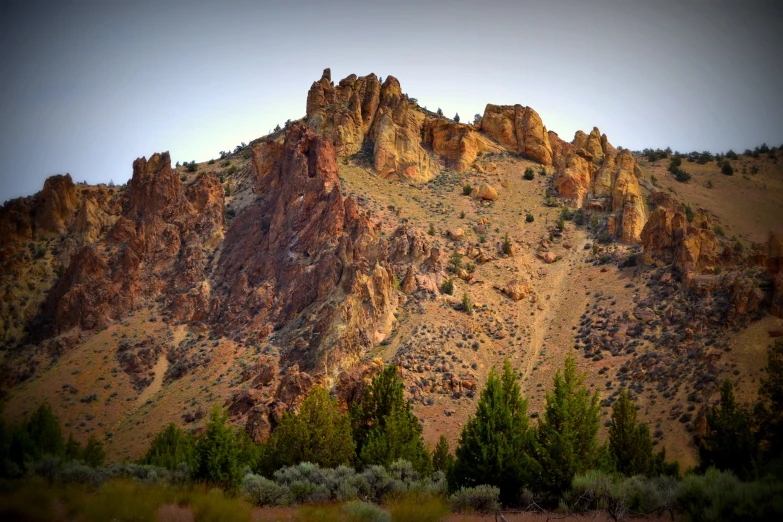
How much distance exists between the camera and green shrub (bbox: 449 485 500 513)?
62.6 feet

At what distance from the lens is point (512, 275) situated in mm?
59875

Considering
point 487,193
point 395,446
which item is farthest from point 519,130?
point 395,446

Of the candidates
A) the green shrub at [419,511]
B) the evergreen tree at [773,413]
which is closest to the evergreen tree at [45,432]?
the green shrub at [419,511]

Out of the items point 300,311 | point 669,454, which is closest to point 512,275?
point 300,311

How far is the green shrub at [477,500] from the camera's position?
19094 mm

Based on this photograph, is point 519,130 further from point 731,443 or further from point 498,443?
point 498,443

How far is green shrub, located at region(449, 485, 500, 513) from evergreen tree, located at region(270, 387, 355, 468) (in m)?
10.3

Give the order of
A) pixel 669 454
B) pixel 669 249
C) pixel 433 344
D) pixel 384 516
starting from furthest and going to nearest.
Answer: pixel 669 249
pixel 433 344
pixel 669 454
pixel 384 516

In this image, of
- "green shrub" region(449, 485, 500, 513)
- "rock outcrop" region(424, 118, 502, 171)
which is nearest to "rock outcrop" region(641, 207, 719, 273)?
"rock outcrop" region(424, 118, 502, 171)

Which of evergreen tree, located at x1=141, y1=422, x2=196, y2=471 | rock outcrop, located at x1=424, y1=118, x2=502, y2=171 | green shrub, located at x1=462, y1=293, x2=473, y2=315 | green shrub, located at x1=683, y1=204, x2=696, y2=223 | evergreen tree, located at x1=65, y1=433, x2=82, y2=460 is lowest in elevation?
evergreen tree, located at x1=141, y1=422, x2=196, y2=471

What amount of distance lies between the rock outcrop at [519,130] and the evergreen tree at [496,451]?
6763 centimetres

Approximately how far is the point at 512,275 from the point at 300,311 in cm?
2340

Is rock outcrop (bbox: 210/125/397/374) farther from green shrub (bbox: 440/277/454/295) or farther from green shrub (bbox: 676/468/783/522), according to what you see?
green shrub (bbox: 676/468/783/522)

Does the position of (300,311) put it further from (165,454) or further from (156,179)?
(156,179)
